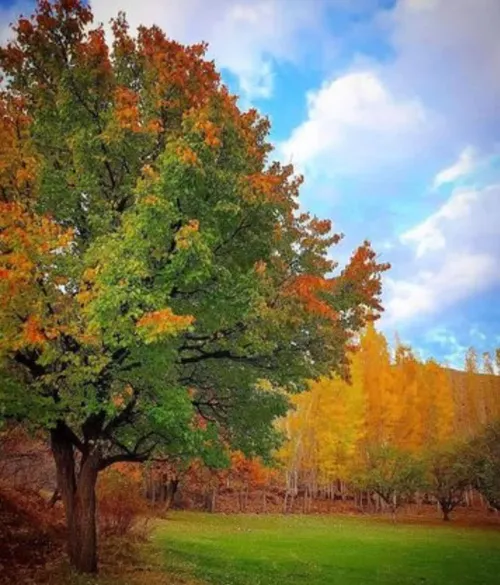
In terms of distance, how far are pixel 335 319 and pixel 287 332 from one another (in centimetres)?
140

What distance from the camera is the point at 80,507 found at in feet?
45.8

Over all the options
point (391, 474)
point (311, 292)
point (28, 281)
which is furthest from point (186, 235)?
point (391, 474)

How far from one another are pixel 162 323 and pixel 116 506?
16.4 metres

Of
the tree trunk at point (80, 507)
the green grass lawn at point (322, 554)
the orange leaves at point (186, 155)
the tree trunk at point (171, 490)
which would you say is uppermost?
the orange leaves at point (186, 155)

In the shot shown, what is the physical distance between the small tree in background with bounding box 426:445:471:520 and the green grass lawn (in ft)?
32.4

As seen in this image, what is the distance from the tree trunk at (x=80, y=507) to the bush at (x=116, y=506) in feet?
27.7

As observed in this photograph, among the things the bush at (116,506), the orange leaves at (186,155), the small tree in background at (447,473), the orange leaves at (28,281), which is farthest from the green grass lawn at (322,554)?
the orange leaves at (186,155)

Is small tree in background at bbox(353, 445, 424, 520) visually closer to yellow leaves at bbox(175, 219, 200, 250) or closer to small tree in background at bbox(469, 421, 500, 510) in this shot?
small tree in background at bbox(469, 421, 500, 510)

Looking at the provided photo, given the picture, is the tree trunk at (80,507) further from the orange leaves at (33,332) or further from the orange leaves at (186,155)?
the orange leaves at (186,155)

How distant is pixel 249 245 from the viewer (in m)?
12.4

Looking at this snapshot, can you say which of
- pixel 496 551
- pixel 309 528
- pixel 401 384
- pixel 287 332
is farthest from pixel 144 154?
pixel 401 384

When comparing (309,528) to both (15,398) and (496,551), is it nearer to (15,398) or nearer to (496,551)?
(496,551)

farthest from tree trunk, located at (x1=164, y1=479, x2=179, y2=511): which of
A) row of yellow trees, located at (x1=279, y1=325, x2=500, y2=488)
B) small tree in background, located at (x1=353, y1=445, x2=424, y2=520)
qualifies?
small tree in background, located at (x1=353, y1=445, x2=424, y2=520)

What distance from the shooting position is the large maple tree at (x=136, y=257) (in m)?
10.3
